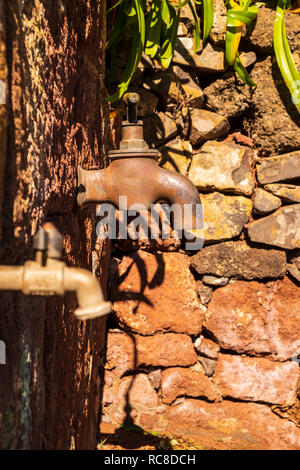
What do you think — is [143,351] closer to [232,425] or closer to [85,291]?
[232,425]

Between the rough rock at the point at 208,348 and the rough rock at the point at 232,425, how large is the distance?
0.20 metres

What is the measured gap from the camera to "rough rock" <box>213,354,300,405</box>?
1.83 m

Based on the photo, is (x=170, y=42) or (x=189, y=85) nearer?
(x=170, y=42)

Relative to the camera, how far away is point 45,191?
0.85 metres

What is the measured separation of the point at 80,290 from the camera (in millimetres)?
641

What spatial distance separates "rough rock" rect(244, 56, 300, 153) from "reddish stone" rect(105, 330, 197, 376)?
2.98 feet

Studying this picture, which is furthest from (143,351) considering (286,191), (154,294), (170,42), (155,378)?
(170,42)

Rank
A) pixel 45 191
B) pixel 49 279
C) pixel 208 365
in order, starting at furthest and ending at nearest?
pixel 208 365 → pixel 45 191 → pixel 49 279

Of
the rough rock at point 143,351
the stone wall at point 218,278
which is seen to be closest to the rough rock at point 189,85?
the stone wall at point 218,278

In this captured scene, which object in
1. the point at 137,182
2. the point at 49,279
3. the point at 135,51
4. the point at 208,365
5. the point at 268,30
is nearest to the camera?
the point at 49,279

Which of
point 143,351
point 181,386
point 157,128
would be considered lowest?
point 181,386

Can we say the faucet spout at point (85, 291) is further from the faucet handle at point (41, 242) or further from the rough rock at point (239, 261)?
the rough rock at point (239, 261)

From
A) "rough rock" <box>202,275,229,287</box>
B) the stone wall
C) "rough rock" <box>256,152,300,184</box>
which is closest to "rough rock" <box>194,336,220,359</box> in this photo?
the stone wall

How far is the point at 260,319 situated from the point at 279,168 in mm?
639
